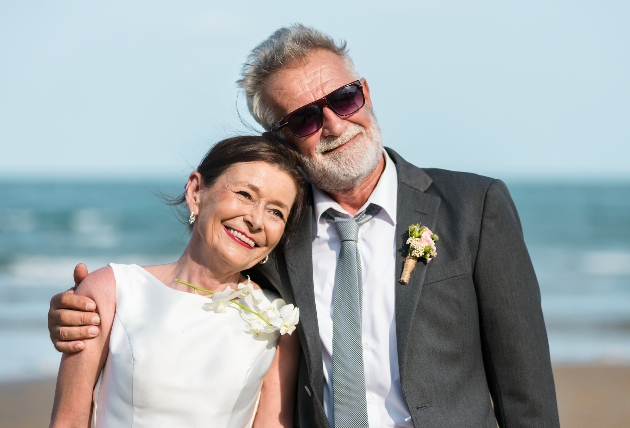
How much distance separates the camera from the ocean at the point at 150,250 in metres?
10.5

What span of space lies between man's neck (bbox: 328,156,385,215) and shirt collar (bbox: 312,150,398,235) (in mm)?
38

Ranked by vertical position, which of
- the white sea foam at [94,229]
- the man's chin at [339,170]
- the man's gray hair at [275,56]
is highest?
the man's gray hair at [275,56]

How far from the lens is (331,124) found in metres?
3.96

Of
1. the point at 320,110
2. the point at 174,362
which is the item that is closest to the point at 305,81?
the point at 320,110

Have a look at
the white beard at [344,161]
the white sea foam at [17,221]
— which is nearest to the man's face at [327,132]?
the white beard at [344,161]

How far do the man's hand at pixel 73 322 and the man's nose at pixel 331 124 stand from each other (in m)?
1.41

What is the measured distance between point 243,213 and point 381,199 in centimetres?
71

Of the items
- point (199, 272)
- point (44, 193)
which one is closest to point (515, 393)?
point (199, 272)

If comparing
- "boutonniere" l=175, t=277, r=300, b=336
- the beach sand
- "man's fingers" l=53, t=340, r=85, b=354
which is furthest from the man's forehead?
the beach sand

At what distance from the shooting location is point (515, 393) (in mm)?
3664

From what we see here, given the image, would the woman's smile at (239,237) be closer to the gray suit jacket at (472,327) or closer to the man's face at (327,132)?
the gray suit jacket at (472,327)

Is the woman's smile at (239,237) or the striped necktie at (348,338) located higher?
the woman's smile at (239,237)

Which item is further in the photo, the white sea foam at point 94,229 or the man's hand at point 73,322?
the white sea foam at point 94,229

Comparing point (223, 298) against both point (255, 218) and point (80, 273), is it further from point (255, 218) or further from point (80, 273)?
point (80, 273)
